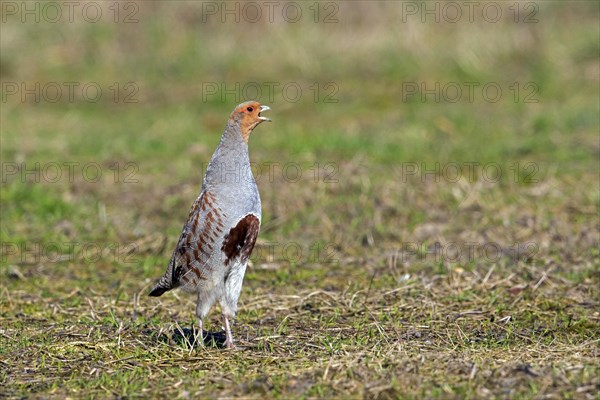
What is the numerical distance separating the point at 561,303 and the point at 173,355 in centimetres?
262

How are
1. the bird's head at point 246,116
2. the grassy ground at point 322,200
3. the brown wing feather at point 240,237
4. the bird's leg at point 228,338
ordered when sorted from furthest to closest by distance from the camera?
the bird's head at point 246,116
the bird's leg at point 228,338
the brown wing feather at point 240,237
the grassy ground at point 322,200

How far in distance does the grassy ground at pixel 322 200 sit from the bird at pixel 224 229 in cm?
31

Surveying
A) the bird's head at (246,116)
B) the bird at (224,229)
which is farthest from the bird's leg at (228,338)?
the bird's head at (246,116)

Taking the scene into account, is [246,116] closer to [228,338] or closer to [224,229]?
[224,229]

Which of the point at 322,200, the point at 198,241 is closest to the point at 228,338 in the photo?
the point at 198,241

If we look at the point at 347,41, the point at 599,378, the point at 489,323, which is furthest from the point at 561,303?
the point at 347,41

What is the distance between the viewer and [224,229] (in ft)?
15.7

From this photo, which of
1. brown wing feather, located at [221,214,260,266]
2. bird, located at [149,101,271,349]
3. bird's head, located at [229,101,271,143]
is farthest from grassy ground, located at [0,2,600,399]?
bird's head, located at [229,101,271,143]

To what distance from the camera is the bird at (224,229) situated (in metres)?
4.80

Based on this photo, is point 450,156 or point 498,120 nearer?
point 450,156

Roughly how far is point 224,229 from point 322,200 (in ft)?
11.3

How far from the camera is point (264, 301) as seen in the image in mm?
6047

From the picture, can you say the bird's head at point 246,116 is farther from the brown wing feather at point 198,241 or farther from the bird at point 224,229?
the brown wing feather at point 198,241

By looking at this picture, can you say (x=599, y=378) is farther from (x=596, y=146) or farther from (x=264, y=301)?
(x=596, y=146)
